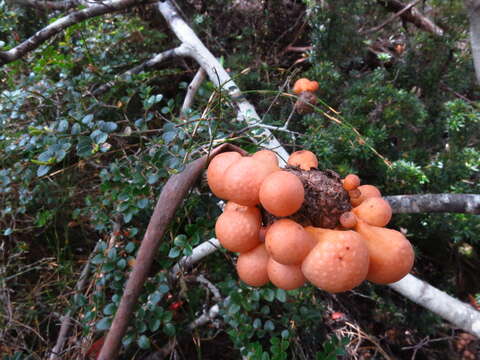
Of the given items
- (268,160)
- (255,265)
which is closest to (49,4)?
(268,160)

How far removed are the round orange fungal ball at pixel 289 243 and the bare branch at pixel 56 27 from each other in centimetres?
172

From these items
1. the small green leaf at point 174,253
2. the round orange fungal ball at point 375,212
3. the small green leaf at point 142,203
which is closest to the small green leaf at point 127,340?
the small green leaf at point 174,253

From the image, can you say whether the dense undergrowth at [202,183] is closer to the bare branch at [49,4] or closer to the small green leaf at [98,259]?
the small green leaf at [98,259]

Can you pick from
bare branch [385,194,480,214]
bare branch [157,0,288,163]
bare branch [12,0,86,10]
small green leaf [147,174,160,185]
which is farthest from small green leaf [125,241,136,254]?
bare branch [12,0,86,10]

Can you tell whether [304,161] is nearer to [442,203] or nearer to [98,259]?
[442,203]

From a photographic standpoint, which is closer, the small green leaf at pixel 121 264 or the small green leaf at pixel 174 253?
the small green leaf at pixel 174 253

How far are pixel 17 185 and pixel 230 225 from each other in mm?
1415

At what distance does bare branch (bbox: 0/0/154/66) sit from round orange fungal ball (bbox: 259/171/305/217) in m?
1.66

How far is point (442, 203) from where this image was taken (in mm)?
1226

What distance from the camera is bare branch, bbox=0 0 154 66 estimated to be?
5.34 feet

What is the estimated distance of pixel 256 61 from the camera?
2.49 metres

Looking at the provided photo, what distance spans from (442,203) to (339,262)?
31.7 inches

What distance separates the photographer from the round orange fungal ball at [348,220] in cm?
76

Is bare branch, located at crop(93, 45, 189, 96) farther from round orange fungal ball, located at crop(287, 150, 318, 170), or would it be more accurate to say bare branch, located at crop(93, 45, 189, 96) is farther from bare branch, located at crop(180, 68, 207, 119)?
round orange fungal ball, located at crop(287, 150, 318, 170)
